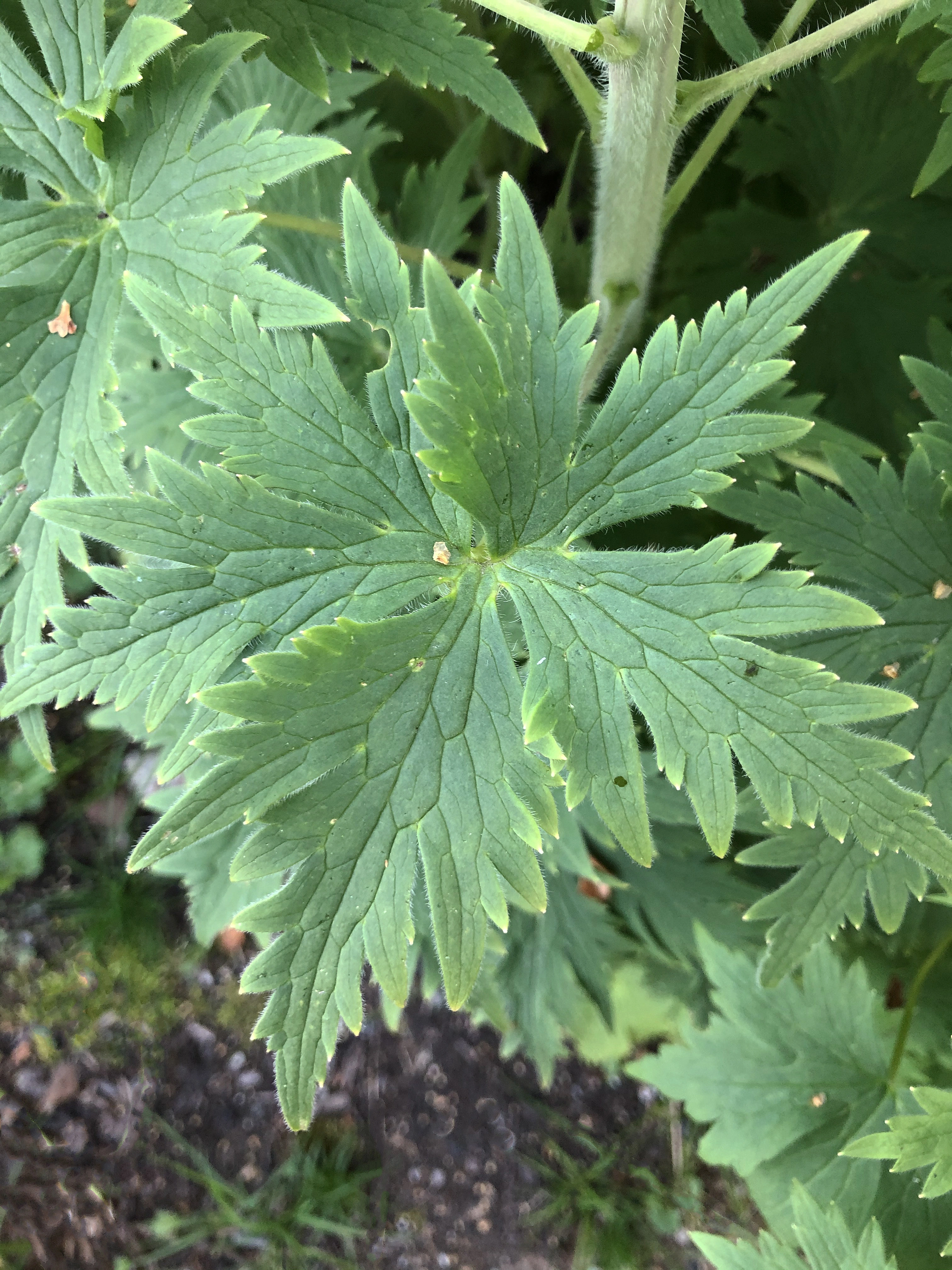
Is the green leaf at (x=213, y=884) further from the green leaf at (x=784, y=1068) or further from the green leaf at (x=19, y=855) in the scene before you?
the green leaf at (x=19, y=855)

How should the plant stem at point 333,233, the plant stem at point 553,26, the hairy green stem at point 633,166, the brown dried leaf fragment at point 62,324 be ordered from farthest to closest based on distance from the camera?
1. the plant stem at point 333,233
2. the brown dried leaf fragment at point 62,324
3. the hairy green stem at point 633,166
4. the plant stem at point 553,26

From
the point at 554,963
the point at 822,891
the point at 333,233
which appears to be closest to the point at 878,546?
the point at 822,891

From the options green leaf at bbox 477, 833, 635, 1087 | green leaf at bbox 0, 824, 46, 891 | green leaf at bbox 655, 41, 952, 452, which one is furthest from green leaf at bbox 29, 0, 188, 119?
green leaf at bbox 0, 824, 46, 891

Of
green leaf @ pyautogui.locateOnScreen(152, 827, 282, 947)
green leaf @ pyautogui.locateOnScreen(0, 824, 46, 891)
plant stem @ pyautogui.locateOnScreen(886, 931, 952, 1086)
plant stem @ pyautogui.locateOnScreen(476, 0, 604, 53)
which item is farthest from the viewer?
green leaf @ pyautogui.locateOnScreen(0, 824, 46, 891)

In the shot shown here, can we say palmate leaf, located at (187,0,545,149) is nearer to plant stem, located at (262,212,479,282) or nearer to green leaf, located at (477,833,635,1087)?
plant stem, located at (262,212,479,282)

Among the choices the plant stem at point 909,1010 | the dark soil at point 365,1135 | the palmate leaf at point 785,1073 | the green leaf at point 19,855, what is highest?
the plant stem at point 909,1010

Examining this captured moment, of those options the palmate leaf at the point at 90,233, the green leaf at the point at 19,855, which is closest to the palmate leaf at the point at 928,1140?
the palmate leaf at the point at 90,233

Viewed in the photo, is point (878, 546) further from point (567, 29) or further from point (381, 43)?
point (381, 43)

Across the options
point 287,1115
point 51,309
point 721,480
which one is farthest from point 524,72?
point 287,1115
